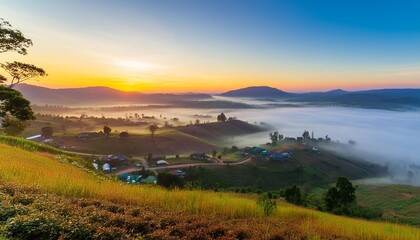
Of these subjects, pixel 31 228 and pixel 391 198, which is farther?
pixel 391 198

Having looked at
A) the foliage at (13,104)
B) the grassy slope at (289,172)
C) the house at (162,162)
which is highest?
the foliage at (13,104)

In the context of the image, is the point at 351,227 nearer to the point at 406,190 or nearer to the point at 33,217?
the point at 33,217

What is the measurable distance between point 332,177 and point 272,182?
37563 millimetres

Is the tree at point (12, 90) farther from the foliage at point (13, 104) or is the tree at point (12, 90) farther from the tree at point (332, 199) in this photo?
the tree at point (332, 199)

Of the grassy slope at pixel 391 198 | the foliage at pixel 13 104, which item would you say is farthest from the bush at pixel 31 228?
the grassy slope at pixel 391 198

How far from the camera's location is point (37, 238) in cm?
698

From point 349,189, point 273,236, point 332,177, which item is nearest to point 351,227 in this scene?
point 273,236

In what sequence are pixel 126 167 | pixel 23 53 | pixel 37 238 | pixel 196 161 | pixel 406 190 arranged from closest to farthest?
pixel 37 238 → pixel 23 53 → pixel 406 190 → pixel 126 167 → pixel 196 161

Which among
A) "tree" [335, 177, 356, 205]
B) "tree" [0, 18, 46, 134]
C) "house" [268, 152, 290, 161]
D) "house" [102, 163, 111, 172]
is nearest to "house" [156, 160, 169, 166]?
"house" [102, 163, 111, 172]

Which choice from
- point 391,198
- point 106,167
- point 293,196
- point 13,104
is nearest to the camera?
point 13,104

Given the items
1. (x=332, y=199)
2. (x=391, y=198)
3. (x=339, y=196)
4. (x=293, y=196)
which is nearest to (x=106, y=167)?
(x=293, y=196)

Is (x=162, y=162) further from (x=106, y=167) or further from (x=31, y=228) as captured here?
(x=31, y=228)

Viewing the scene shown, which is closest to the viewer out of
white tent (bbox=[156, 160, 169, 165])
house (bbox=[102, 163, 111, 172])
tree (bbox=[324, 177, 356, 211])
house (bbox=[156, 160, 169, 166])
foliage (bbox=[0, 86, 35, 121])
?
foliage (bbox=[0, 86, 35, 121])

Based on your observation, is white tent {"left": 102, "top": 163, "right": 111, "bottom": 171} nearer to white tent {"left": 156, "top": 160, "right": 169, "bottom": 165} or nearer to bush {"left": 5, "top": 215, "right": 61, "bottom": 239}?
white tent {"left": 156, "top": 160, "right": 169, "bottom": 165}
